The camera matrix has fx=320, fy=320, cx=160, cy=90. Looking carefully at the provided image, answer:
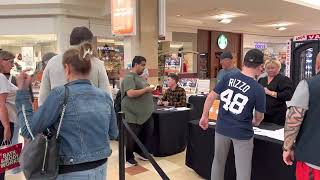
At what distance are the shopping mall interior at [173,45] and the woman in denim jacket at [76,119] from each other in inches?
26.7

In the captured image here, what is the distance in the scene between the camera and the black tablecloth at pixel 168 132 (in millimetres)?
4410

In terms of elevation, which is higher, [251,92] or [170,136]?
[251,92]

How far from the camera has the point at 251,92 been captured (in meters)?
2.50

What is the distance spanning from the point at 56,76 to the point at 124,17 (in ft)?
14.3

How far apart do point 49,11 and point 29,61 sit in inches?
77.7

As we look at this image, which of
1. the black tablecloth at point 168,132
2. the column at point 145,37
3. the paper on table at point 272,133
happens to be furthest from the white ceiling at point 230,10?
the paper on table at point 272,133

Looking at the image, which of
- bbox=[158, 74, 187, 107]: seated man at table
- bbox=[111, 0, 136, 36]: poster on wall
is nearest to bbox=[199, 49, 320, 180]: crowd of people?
bbox=[158, 74, 187, 107]: seated man at table

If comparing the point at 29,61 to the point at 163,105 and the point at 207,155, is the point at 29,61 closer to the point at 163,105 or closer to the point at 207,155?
the point at 163,105

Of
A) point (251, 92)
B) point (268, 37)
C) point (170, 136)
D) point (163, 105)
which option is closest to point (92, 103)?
point (251, 92)

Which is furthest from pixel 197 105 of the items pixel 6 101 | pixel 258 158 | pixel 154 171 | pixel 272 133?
pixel 6 101

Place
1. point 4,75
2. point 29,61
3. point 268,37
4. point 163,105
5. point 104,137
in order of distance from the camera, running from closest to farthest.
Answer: point 104,137
point 4,75
point 163,105
point 29,61
point 268,37

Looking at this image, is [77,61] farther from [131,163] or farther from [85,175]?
[131,163]

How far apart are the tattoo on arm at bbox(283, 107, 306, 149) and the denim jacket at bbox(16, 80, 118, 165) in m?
1.10

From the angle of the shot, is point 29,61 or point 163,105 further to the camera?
point 29,61
